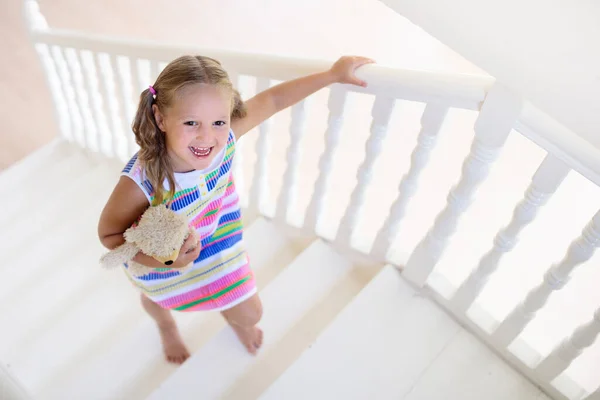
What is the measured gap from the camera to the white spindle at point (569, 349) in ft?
3.62

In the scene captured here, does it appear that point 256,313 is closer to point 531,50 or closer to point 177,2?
point 531,50

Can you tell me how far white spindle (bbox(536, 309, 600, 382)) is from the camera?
110 centimetres

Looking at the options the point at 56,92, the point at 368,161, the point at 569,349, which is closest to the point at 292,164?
the point at 368,161

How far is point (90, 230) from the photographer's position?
2.00m

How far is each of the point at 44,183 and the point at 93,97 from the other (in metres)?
0.54

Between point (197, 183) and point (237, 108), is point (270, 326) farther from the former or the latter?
point (237, 108)

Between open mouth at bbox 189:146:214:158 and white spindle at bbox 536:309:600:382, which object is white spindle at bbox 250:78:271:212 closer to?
open mouth at bbox 189:146:214:158

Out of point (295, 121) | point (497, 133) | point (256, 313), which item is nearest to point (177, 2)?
point (295, 121)

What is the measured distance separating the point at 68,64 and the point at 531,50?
1821mm

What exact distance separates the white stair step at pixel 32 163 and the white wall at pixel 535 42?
2.10 meters

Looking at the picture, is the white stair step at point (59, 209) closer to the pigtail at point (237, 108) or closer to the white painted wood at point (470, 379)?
the pigtail at point (237, 108)

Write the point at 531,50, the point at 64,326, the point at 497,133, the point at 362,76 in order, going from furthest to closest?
the point at 64,326
the point at 362,76
the point at 497,133
the point at 531,50

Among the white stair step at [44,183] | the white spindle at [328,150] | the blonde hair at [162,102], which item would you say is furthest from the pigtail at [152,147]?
the white stair step at [44,183]

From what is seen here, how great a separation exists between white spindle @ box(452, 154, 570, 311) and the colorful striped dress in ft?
1.95
